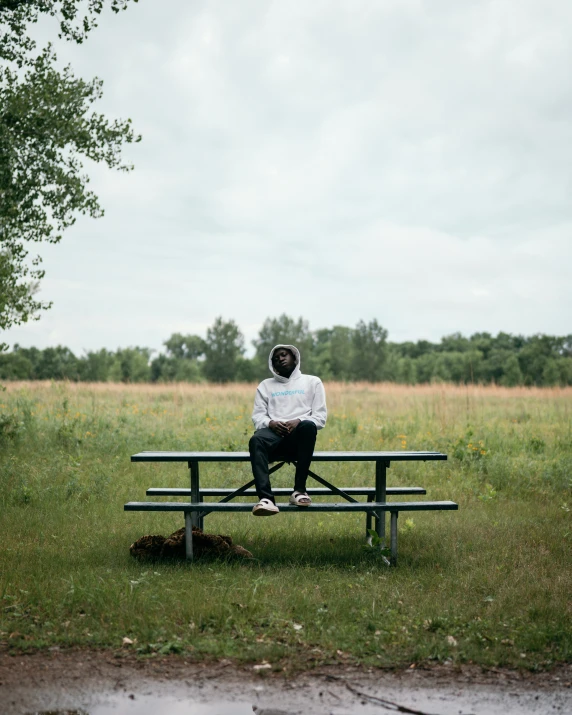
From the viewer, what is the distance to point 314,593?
17.3 feet

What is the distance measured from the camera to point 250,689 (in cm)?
371

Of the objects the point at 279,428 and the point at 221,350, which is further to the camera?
the point at 221,350

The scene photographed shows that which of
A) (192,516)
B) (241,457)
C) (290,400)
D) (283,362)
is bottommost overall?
(192,516)

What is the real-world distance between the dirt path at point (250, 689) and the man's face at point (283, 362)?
3.24m

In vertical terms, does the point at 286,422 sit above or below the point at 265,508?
above

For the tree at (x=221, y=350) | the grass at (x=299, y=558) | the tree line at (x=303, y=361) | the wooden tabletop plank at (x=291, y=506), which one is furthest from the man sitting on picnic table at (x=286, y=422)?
the tree at (x=221, y=350)

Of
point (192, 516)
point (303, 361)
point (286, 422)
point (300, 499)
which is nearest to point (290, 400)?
point (286, 422)

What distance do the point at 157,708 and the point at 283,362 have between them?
3.76m

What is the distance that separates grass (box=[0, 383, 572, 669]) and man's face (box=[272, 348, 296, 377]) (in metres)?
1.63

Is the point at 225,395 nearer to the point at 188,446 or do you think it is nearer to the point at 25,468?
the point at 188,446

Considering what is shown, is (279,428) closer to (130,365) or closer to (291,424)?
(291,424)

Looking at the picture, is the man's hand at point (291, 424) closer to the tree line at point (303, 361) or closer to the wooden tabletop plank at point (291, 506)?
the wooden tabletop plank at point (291, 506)

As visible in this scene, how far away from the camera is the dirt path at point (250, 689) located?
351cm

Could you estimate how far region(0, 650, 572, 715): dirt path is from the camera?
138 inches
